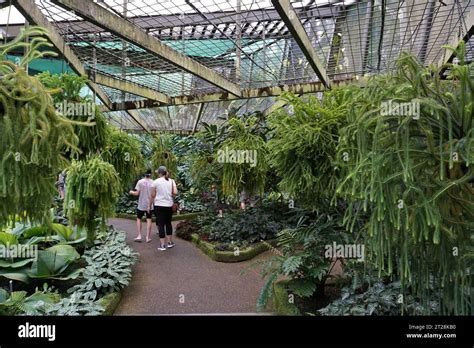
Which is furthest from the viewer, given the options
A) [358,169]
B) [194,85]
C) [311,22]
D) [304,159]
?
[194,85]

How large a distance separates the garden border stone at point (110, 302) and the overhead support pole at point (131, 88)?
4.41 metres

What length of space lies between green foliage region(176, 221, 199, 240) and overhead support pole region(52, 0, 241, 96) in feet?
11.1

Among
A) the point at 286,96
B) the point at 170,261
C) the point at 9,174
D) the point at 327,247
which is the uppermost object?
the point at 286,96

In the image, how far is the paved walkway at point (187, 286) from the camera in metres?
4.16

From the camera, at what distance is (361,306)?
309 cm

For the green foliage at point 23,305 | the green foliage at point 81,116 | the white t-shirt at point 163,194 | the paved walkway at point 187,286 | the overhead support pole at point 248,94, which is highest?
the overhead support pole at point 248,94

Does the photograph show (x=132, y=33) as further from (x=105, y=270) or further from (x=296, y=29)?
(x=105, y=270)

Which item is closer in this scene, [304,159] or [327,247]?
[304,159]

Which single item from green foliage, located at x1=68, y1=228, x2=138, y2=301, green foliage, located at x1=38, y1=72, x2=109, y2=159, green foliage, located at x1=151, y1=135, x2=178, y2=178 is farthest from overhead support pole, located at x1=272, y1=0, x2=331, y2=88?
green foliage, located at x1=151, y1=135, x2=178, y2=178

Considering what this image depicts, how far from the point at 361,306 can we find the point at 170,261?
3716 mm

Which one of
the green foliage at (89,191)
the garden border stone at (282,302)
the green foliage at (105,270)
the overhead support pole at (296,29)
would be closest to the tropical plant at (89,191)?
the green foliage at (89,191)

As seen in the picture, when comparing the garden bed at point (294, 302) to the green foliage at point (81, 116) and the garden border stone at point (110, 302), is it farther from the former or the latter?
the green foliage at point (81, 116)
